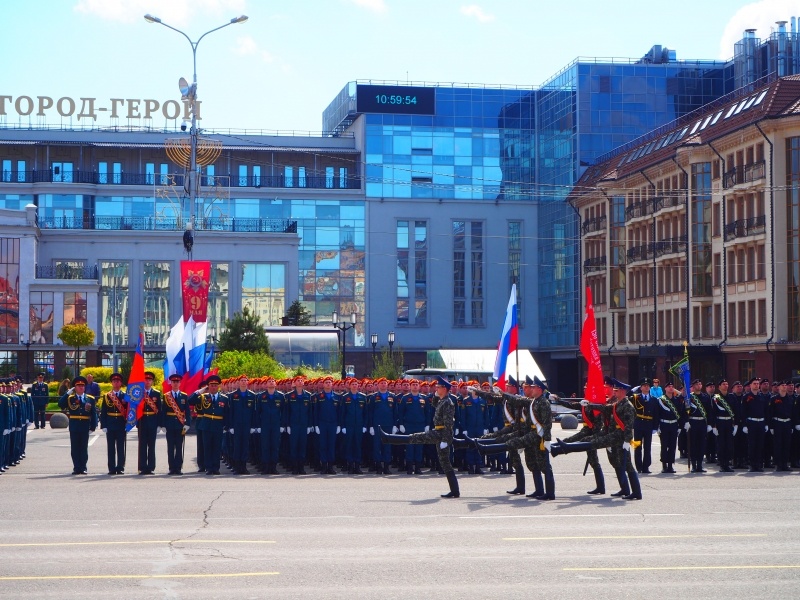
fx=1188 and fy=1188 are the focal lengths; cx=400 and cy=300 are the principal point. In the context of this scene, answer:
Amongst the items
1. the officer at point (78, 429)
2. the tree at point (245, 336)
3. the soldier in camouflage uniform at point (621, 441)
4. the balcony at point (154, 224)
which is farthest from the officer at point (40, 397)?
the balcony at point (154, 224)

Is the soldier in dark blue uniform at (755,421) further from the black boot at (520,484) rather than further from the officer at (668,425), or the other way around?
the black boot at (520,484)

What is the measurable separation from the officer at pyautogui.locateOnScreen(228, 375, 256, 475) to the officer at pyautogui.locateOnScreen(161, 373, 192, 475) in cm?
91

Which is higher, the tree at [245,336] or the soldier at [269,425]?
the tree at [245,336]

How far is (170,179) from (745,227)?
42335mm

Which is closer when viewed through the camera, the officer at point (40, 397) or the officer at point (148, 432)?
the officer at point (148, 432)

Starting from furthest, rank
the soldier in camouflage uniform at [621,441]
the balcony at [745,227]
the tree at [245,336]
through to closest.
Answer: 1. the balcony at [745,227]
2. the tree at [245,336]
3. the soldier in camouflage uniform at [621,441]

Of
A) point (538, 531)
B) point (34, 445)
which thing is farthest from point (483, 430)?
point (34, 445)

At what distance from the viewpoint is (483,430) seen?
78.9ft

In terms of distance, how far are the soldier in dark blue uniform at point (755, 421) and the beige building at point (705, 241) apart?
25913 mm

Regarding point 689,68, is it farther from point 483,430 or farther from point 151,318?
point 483,430

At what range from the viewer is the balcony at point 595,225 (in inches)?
2754

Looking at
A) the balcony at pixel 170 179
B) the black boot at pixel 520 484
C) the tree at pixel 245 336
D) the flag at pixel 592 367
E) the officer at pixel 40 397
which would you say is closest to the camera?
the black boot at pixel 520 484

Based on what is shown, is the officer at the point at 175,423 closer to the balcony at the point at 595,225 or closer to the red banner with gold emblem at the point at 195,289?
the red banner with gold emblem at the point at 195,289

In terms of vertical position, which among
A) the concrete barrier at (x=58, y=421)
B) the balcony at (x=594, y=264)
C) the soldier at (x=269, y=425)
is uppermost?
the balcony at (x=594, y=264)
